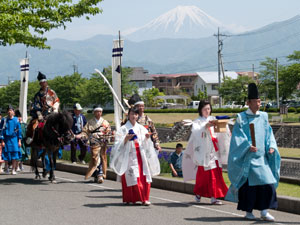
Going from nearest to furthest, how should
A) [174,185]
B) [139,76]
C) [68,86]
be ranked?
[174,185] < [68,86] < [139,76]

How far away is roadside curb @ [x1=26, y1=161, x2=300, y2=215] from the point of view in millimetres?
10297

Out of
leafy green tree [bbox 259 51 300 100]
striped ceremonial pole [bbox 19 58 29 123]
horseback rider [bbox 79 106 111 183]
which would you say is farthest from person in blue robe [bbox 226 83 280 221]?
leafy green tree [bbox 259 51 300 100]

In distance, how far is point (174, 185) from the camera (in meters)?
13.5

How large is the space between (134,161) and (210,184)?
1487 millimetres

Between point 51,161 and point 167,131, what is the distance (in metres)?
24.1

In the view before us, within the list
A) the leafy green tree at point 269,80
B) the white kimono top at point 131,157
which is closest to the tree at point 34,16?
the white kimono top at point 131,157

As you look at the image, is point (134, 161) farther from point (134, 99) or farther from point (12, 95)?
point (12, 95)

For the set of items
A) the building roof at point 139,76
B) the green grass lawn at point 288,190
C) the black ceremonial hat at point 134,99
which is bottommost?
the green grass lawn at point 288,190

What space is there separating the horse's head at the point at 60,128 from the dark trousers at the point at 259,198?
6659 millimetres

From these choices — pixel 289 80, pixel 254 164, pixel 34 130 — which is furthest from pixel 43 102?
pixel 289 80

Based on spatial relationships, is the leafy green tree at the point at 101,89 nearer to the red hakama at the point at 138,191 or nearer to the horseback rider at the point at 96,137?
the horseback rider at the point at 96,137

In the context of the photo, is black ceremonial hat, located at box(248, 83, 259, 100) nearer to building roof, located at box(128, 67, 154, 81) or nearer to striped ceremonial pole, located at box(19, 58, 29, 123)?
striped ceremonial pole, located at box(19, 58, 29, 123)

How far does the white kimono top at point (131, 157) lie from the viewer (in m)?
11.1

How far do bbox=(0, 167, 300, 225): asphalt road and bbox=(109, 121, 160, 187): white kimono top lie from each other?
0.59 meters
